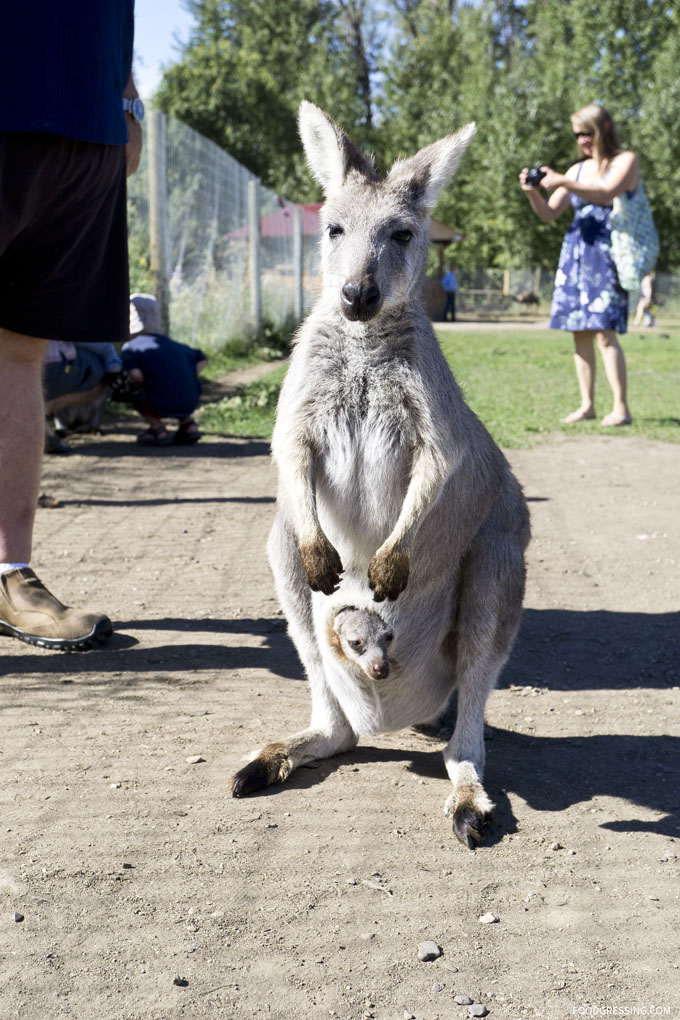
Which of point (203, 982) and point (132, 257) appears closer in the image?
point (203, 982)

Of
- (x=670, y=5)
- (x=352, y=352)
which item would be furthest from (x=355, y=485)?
(x=670, y=5)

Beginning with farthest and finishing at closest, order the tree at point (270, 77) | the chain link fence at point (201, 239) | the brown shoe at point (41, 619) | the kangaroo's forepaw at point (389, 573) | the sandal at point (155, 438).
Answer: the tree at point (270, 77)
the chain link fence at point (201, 239)
the sandal at point (155, 438)
the brown shoe at point (41, 619)
the kangaroo's forepaw at point (389, 573)

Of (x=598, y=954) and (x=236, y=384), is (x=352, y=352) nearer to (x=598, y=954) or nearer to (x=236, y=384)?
(x=598, y=954)

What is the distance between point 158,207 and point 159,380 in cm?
325

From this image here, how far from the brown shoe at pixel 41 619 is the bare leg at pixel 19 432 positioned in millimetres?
150

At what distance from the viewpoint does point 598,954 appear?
76.9 inches

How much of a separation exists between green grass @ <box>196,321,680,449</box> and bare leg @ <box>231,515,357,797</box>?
1179mm

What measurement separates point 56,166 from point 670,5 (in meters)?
41.8

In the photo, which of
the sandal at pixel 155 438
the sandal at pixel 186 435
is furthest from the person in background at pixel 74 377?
the sandal at pixel 186 435

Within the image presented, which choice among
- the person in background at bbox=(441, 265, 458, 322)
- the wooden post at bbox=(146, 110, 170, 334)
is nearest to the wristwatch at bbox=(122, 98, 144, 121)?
the wooden post at bbox=(146, 110, 170, 334)

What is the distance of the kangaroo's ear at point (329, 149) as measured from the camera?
2844 millimetres

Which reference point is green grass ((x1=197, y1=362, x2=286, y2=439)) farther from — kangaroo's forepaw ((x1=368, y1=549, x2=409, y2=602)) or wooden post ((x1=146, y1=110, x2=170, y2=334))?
kangaroo's forepaw ((x1=368, y1=549, x2=409, y2=602))

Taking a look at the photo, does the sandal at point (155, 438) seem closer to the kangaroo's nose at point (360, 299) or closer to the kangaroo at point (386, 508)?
the kangaroo at point (386, 508)

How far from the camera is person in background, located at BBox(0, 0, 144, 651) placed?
3029 mm
